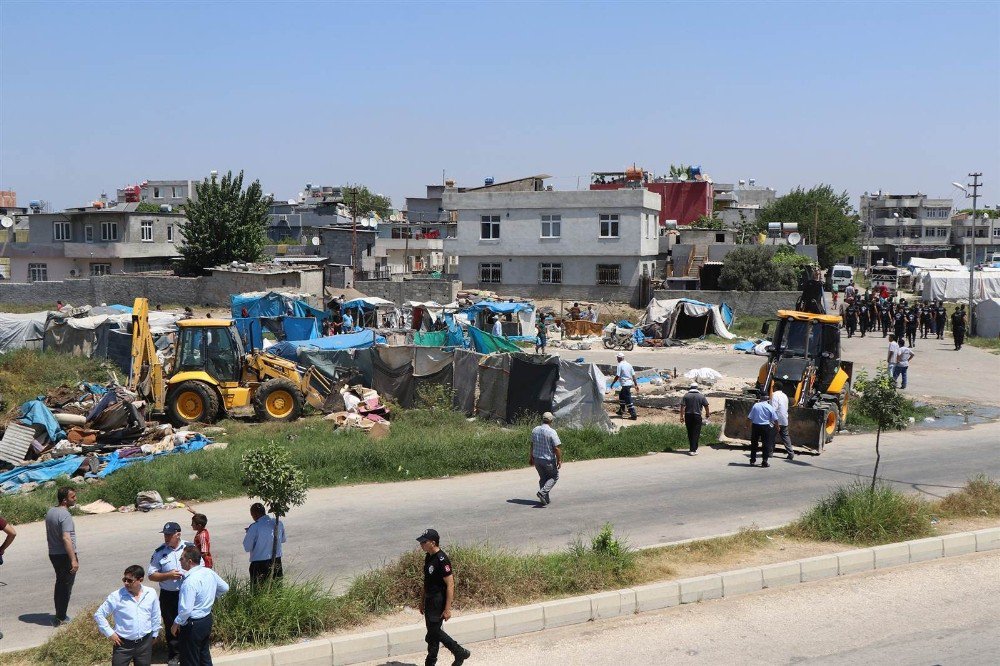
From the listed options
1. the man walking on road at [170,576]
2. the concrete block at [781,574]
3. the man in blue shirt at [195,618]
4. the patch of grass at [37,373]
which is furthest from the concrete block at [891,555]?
the patch of grass at [37,373]

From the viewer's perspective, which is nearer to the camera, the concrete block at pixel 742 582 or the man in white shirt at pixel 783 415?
the concrete block at pixel 742 582

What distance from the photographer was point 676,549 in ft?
39.0

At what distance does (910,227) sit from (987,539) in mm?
117206

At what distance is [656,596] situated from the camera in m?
10.4

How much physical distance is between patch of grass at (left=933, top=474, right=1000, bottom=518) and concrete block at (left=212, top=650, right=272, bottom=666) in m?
9.77

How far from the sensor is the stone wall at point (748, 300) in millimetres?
44031

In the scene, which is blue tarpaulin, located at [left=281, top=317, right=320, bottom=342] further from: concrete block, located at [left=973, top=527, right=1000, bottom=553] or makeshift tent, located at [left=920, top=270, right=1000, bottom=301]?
makeshift tent, located at [left=920, top=270, right=1000, bottom=301]

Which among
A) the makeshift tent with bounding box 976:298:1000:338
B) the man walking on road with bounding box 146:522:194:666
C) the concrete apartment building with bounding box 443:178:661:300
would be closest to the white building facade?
the concrete apartment building with bounding box 443:178:661:300

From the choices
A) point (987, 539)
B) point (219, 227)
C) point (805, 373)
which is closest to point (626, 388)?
point (805, 373)

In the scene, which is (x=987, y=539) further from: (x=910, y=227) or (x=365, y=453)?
(x=910, y=227)

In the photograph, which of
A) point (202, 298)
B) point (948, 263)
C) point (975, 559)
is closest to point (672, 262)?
point (202, 298)

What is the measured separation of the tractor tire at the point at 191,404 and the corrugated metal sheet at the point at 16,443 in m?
3.43

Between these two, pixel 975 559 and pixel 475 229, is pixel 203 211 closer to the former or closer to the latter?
pixel 475 229

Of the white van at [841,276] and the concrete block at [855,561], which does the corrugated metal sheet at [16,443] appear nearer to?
the concrete block at [855,561]
